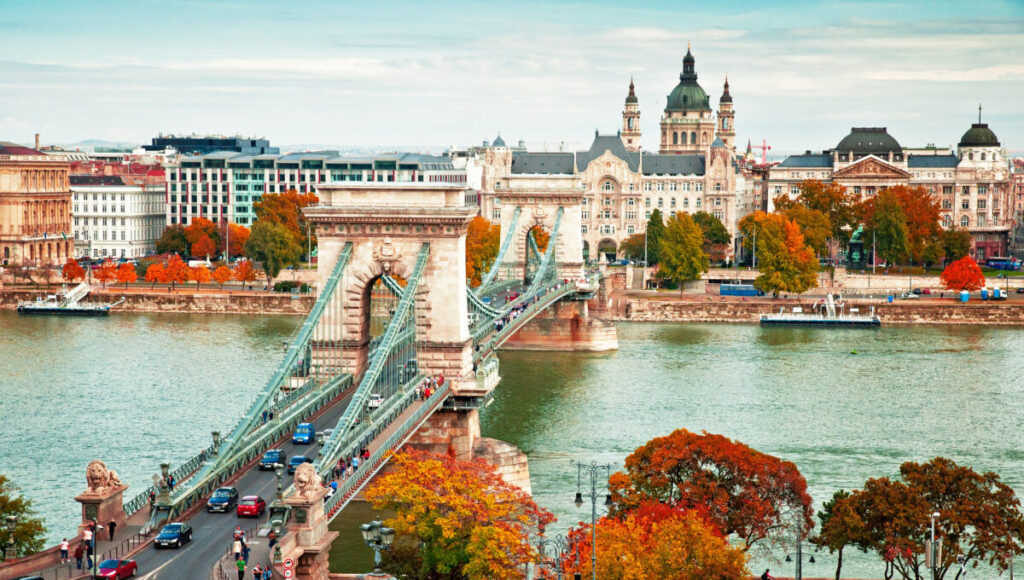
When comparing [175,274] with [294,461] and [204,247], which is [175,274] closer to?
[204,247]

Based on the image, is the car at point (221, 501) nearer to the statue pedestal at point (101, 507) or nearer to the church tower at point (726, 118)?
the statue pedestal at point (101, 507)

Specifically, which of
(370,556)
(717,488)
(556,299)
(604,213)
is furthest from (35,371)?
(604,213)

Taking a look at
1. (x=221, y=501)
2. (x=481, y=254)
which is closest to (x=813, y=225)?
(x=481, y=254)

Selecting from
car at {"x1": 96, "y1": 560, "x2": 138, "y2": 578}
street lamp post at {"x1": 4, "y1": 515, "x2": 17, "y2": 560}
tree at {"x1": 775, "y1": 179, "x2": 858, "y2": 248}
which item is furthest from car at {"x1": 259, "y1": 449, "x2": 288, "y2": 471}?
tree at {"x1": 775, "y1": 179, "x2": 858, "y2": 248}

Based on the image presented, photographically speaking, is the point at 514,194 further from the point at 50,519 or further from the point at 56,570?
the point at 56,570

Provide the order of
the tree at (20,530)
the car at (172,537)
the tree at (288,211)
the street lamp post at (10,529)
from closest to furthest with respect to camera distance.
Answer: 1. the car at (172,537)
2. the street lamp post at (10,529)
3. the tree at (20,530)
4. the tree at (288,211)

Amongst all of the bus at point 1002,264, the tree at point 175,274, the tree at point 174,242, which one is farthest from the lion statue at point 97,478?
the bus at point 1002,264

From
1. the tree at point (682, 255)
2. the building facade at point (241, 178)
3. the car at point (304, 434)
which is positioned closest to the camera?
the car at point (304, 434)

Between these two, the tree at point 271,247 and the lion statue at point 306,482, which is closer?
the lion statue at point 306,482
